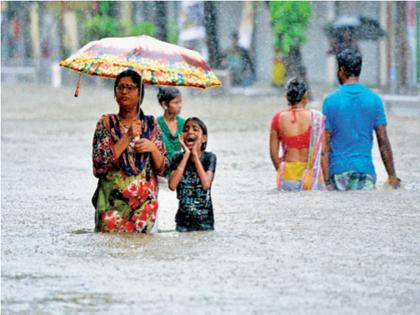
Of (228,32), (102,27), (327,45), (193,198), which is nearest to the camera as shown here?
(193,198)

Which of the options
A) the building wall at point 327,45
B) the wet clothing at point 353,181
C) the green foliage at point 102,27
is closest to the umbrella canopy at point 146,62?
the wet clothing at point 353,181

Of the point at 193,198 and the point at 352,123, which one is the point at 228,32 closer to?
the point at 352,123

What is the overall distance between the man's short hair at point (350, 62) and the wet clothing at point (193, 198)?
2316 millimetres

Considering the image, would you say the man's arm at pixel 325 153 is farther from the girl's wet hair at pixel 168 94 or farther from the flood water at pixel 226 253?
the girl's wet hair at pixel 168 94

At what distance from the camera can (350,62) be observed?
12742 mm

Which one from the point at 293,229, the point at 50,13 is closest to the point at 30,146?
the point at 293,229

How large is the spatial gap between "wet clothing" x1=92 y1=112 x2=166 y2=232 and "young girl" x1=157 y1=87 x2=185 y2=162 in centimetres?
357

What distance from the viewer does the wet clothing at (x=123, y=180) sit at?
33.3 feet

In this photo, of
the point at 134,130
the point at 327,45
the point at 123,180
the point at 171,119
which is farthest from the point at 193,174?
the point at 327,45

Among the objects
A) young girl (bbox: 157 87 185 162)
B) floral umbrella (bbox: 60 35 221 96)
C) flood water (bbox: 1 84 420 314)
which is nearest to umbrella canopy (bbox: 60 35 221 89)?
floral umbrella (bbox: 60 35 221 96)

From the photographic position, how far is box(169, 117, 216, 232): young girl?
417 inches

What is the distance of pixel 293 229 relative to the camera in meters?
11.5

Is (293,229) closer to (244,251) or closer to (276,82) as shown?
(244,251)

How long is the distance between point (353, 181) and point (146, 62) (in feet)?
9.69
